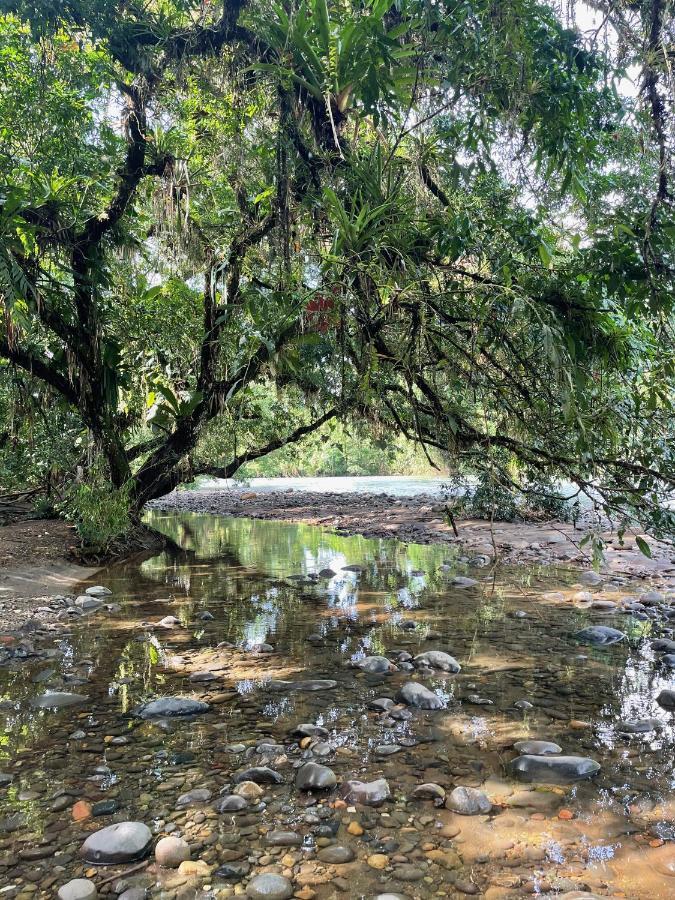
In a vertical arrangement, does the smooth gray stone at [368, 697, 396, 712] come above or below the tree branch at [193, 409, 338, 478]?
below

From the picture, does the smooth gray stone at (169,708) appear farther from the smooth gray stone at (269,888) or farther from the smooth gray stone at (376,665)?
the smooth gray stone at (269,888)

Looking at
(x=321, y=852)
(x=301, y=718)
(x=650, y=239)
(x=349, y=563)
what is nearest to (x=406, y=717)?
(x=301, y=718)

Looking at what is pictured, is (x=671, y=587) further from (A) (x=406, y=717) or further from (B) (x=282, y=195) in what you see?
(B) (x=282, y=195)

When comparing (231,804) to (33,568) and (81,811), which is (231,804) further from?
(33,568)

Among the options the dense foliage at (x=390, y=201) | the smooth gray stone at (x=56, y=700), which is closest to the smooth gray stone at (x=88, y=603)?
the dense foliage at (x=390, y=201)

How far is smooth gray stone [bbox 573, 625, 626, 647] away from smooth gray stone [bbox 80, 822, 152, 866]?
3444 mm

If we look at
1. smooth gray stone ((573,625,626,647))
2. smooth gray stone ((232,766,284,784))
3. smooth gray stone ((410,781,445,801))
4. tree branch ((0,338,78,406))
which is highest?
tree branch ((0,338,78,406))

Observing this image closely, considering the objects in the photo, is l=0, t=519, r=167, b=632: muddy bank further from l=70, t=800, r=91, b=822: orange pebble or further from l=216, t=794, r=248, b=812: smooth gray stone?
l=216, t=794, r=248, b=812: smooth gray stone

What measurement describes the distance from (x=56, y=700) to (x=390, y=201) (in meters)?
3.74

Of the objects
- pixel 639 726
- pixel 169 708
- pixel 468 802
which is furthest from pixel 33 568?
pixel 639 726

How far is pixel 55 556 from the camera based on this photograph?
7.75 metres

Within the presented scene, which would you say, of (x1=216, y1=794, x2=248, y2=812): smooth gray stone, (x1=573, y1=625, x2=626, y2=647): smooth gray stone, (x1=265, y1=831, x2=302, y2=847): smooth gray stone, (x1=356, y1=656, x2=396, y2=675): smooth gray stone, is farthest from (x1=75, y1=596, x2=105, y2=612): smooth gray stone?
(x1=573, y1=625, x2=626, y2=647): smooth gray stone

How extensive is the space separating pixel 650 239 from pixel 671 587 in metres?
4.41

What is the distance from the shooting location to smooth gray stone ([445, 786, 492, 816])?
7.04 ft
